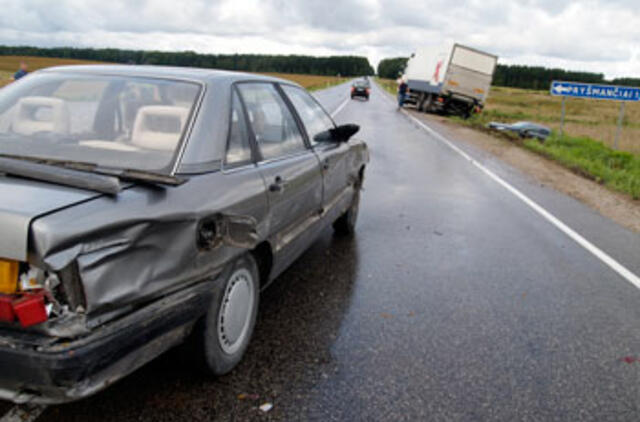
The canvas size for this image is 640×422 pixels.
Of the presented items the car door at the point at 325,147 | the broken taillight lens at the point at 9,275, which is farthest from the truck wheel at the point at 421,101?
the broken taillight lens at the point at 9,275

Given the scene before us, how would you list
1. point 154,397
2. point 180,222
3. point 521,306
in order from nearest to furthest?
1. point 180,222
2. point 154,397
3. point 521,306

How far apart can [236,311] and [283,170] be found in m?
1.01

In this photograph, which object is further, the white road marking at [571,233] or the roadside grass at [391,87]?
the roadside grass at [391,87]

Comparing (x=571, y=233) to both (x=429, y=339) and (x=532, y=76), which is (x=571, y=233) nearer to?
(x=429, y=339)

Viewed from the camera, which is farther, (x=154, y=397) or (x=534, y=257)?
(x=534, y=257)

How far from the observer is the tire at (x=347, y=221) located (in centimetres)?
577

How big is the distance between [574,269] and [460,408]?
2.98 metres

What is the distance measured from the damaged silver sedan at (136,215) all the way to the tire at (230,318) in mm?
11

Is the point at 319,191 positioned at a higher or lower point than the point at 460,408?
higher

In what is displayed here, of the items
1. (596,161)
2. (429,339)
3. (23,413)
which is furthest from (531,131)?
(23,413)

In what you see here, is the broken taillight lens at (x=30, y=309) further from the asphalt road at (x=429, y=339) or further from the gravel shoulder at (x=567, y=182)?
the gravel shoulder at (x=567, y=182)

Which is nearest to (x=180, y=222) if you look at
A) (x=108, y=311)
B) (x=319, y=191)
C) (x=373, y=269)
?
(x=108, y=311)

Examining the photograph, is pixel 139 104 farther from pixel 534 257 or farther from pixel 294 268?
pixel 534 257

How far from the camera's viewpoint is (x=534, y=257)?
5.56m
